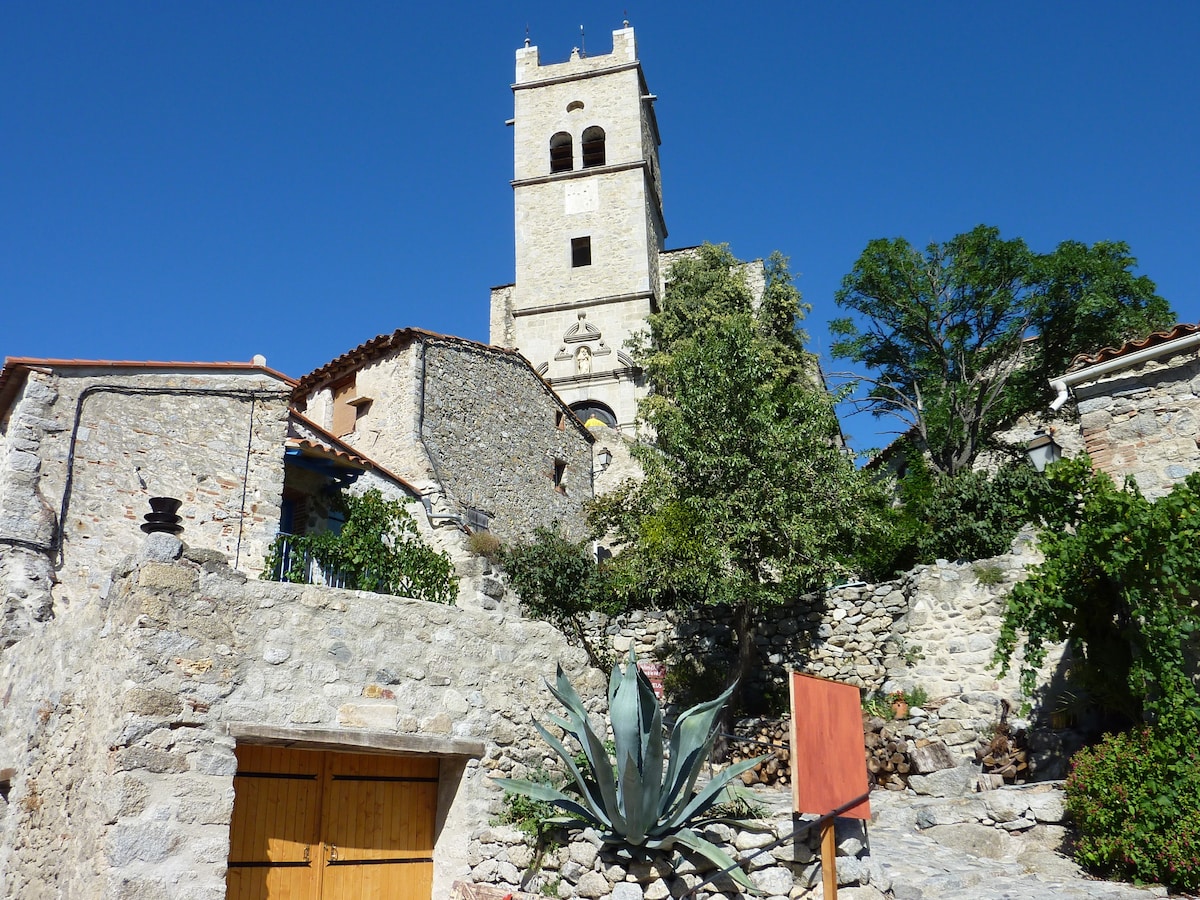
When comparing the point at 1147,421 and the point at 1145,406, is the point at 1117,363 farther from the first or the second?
the point at 1147,421

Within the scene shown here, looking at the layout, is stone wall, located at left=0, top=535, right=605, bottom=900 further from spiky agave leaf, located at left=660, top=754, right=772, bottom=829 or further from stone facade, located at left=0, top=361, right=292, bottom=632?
stone facade, located at left=0, top=361, right=292, bottom=632

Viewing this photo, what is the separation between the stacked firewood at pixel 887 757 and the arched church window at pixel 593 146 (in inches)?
991

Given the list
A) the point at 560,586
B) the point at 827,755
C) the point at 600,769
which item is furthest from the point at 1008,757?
the point at 560,586

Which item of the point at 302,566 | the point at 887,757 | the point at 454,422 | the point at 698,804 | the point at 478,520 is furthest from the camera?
the point at 454,422

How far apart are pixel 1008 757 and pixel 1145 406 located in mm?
4359

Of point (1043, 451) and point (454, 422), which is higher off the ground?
point (454, 422)

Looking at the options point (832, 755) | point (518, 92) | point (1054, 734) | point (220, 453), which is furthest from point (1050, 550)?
point (518, 92)

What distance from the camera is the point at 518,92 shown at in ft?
112

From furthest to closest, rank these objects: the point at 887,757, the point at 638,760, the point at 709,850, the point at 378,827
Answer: the point at 887,757, the point at 378,827, the point at 638,760, the point at 709,850

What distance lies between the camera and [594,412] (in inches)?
1117

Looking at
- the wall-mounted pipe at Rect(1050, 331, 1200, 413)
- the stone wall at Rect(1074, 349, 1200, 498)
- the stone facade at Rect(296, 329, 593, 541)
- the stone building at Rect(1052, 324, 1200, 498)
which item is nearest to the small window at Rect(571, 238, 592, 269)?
the stone facade at Rect(296, 329, 593, 541)

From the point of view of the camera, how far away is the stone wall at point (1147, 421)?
10.6 metres

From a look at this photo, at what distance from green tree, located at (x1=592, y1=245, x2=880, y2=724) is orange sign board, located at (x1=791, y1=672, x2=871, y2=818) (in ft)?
17.9

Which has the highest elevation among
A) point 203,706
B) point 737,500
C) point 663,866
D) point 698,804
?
point 737,500
